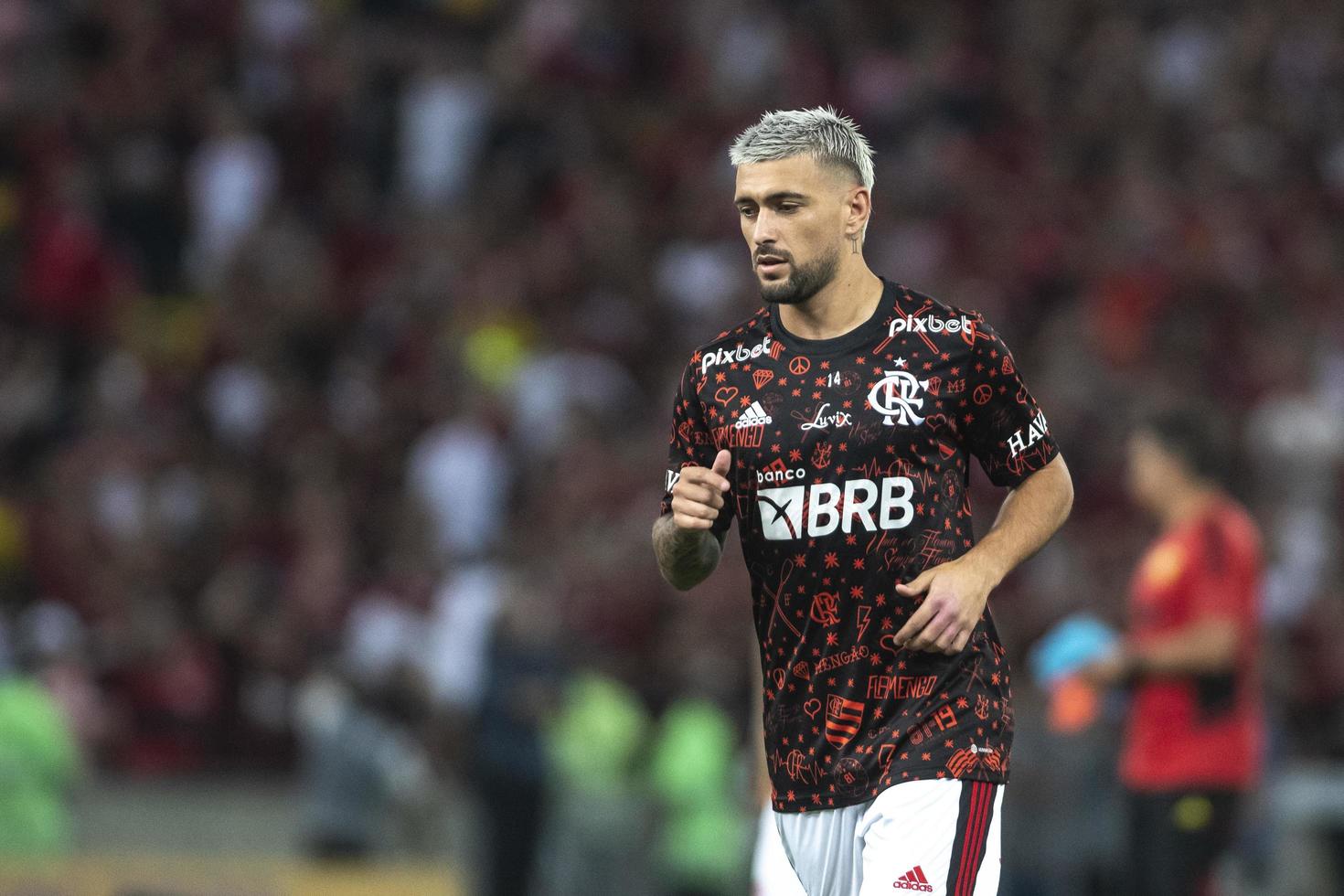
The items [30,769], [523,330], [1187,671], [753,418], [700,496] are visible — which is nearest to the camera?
[700,496]

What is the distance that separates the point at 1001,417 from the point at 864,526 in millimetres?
409

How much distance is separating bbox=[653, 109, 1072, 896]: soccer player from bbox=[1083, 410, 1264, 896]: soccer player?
109 inches

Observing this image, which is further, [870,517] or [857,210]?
[857,210]

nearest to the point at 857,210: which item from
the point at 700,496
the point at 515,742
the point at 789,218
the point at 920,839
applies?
the point at 789,218

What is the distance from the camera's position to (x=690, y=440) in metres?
4.90

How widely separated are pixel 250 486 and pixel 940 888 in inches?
424

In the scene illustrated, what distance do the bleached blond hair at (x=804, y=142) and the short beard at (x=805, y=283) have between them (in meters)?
0.21

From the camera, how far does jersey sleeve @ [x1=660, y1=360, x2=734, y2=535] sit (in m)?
4.85

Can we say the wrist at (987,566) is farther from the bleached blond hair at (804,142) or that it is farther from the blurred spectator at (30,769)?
the blurred spectator at (30,769)

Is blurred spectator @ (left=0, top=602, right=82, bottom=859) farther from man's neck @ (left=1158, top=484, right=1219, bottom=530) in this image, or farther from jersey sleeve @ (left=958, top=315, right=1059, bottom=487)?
jersey sleeve @ (left=958, top=315, right=1059, bottom=487)

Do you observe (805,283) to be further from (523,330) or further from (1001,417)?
(523,330)

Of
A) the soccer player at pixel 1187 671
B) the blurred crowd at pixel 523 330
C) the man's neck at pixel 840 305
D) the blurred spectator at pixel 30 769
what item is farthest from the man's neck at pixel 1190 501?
the blurred spectator at pixel 30 769

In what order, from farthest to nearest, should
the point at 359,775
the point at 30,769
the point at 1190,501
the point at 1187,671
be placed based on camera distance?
the point at 359,775
the point at 30,769
the point at 1190,501
the point at 1187,671

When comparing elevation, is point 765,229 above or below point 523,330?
below
